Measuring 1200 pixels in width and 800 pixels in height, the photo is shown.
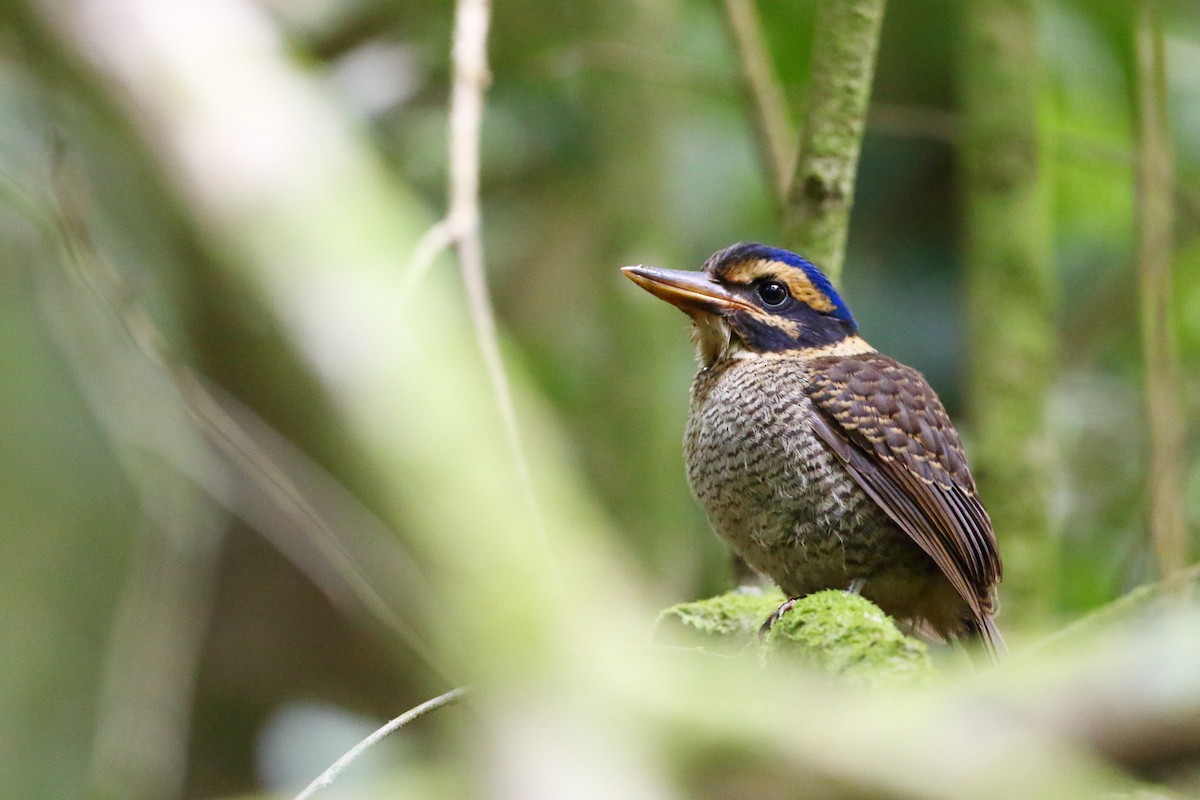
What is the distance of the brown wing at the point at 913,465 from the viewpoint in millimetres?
2916

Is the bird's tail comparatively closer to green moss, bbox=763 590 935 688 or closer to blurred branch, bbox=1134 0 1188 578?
blurred branch, bbox=1134 0 1188 578

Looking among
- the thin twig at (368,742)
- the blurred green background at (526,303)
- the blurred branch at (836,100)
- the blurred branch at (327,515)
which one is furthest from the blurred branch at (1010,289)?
the thin twig at (368,742)

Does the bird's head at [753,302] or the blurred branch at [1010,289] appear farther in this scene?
the blurred branch at [1010,289]

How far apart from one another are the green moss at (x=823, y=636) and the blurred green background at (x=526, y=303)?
34 centimetres

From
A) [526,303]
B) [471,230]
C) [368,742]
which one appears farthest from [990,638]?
[526,303]

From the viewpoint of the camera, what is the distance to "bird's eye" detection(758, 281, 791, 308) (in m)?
3.33

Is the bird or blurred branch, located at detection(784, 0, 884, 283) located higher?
blurred branch, located at detection(784, 0, 884, 283)

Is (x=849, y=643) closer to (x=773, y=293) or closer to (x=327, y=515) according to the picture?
(x=327, y=515)

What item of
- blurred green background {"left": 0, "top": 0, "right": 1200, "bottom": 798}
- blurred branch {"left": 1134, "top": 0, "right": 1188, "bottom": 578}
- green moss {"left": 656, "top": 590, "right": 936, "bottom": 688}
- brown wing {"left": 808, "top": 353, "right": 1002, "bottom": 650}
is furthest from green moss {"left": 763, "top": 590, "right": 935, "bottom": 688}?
blurred branch {"left": 1134, "top": 0, "right": 1188, "bottom": 578}

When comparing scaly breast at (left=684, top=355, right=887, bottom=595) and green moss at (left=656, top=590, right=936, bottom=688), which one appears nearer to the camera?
green moss at (left=656, top=590, right=936, bottom=688)

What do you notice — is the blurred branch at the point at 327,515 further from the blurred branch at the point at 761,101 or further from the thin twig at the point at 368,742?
the blurred branch at the point at 761,101

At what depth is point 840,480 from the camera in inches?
118

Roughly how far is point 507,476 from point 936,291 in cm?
410

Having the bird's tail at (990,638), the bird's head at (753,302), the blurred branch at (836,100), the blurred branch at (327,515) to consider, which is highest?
the blurred branch at (836,100)
